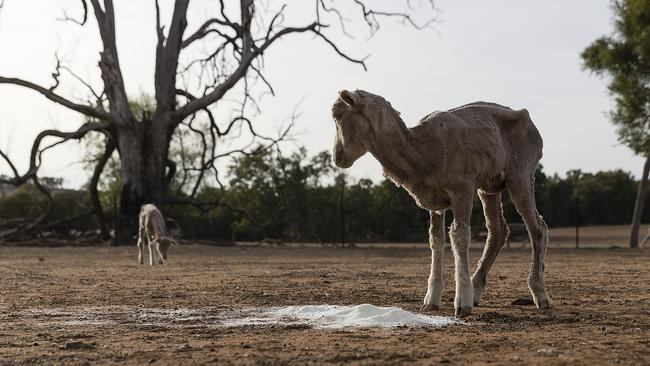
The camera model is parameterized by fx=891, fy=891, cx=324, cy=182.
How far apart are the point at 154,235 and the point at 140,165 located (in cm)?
1017

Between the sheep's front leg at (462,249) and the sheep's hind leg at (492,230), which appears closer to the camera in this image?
the sheep's front leg at (462,249)

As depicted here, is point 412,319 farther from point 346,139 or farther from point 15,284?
point 15,284

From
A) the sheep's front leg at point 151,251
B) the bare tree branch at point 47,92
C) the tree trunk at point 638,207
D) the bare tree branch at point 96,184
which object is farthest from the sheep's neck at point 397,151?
the tree trunk at point 638,207

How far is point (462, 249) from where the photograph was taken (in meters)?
8.06

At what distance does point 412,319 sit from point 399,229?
31869 mm

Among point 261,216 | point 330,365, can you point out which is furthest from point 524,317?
point 261,216

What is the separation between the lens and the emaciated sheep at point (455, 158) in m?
7.90

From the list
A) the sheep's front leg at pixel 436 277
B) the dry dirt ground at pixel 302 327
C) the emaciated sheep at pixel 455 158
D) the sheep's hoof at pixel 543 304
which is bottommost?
the dry dirt ground at pixel 302 327

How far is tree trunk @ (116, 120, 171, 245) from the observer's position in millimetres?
30000

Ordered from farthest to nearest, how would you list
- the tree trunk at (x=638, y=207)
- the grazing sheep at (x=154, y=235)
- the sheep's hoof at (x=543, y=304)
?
the tree trunk at (x=638, y=207)
the grazing sheep at (x=154, y=235)
the sheep's hoof at (x=543, y=304)

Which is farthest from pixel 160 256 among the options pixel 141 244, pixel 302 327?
pixel 302 327

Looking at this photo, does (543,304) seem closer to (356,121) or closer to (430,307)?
(430,307)

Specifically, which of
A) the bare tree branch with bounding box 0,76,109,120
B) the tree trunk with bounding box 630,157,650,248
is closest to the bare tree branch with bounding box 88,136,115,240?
the bare tree branch with bounding box 0,76,109,120

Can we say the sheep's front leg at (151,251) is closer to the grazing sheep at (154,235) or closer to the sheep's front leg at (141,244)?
the grazing sheep at (154,235)
